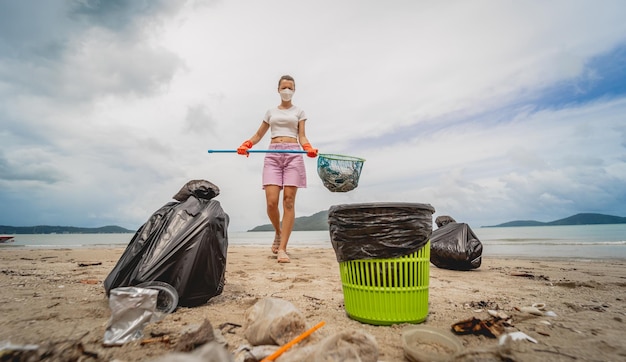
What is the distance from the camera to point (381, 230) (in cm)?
160

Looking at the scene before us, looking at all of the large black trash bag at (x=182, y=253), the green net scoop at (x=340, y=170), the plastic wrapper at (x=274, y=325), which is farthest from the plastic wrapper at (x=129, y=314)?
the green net scoop at (x=340, y=170)

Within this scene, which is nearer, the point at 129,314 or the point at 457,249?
the point at 129,314

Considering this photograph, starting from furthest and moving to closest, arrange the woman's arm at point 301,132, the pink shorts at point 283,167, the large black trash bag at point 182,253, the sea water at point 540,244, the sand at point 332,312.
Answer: the sea water at point 540,244 → the woman's arm at point 301,132 → the pink shorts at point 283,167 → the large black trash bag at point 182,253 → the sand at point 332,312

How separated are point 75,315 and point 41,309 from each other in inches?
12.0

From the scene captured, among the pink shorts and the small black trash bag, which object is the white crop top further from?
the small black trash bag

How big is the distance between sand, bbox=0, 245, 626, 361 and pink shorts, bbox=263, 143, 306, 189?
1.19 metres

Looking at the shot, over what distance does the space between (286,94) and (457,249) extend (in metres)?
2.93

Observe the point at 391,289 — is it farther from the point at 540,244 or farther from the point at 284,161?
the point at 540,244

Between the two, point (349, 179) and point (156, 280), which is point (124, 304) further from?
point (349, 179)

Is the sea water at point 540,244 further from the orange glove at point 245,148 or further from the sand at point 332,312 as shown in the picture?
the orange glove at point 245,148

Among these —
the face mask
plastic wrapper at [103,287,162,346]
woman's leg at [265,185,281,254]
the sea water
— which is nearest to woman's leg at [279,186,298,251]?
woman's leg at [265,185,281,254]

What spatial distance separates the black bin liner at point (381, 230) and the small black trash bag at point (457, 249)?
2119 millimetres

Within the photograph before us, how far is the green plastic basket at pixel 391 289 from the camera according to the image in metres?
1.59

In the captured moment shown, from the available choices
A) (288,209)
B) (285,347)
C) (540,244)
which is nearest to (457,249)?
(288,209)
